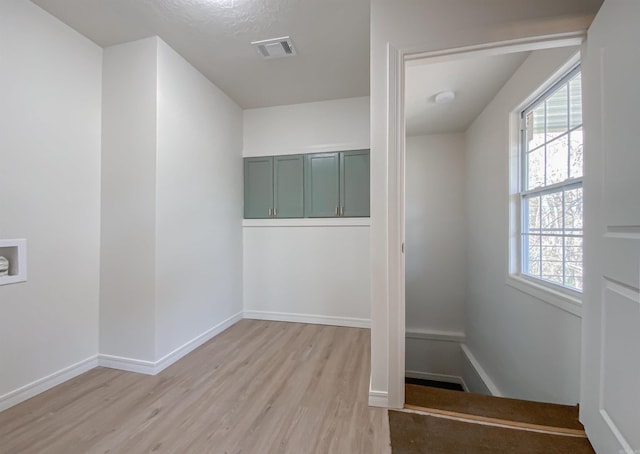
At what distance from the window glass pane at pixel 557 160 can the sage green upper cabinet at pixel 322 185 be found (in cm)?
183

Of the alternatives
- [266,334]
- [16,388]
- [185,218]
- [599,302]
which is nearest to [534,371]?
[599,302]

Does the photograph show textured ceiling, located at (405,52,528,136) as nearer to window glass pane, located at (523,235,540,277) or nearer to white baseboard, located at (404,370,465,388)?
window glass pane, located at (523,235,540,277)

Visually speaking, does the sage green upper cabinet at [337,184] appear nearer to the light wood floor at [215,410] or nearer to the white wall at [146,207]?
the white wall at [146,207]

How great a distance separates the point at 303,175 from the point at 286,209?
449 mm

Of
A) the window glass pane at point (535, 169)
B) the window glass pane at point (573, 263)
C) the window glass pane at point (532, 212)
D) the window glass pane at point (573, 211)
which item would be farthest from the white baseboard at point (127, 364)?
the window glass pane at point (535, 169)

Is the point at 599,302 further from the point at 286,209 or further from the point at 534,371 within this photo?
the point at 286,209

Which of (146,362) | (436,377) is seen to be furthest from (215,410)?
(436,377)

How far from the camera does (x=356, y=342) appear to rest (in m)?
2.50

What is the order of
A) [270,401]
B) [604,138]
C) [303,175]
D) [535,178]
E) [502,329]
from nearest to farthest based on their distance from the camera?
[604,138]
[270,401]
[535,178]
[502,329]
[303,175]

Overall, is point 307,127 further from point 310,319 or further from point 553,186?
point 553,186

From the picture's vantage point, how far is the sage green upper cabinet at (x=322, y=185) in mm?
2967

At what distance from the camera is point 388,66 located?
4.95 ft

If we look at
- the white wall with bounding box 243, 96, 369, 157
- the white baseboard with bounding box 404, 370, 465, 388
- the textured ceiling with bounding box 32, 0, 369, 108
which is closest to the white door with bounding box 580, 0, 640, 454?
the textured ceiling with bounding box 32, 0, 369, 108

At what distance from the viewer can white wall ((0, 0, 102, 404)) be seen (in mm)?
1574
